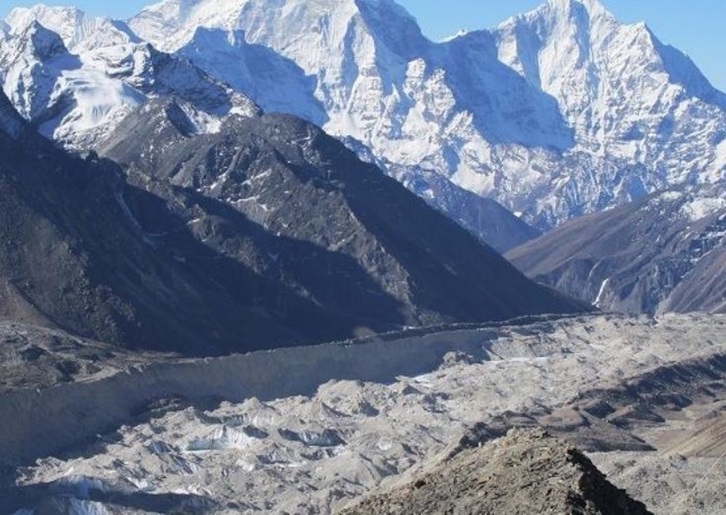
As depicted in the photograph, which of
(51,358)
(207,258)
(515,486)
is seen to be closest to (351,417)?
(51,358)

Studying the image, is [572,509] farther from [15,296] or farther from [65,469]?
[15,296]

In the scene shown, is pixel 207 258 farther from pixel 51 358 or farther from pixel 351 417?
pixel 351 417

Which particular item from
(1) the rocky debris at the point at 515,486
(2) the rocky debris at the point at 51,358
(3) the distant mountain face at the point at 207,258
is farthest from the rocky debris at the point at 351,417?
(1) the rocky debris at the point at 515,486

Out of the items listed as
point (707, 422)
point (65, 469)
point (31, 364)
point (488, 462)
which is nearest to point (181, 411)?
point (31, 364)

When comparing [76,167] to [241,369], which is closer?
[241,369]

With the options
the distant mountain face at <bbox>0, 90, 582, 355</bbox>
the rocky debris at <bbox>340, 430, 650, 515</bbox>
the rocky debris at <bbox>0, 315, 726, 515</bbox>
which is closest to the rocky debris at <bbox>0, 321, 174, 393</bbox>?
the rocky debris at <bbox>0, 315, 726, 515</bbox>

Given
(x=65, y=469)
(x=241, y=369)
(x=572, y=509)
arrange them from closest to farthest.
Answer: (x=572, y=509)
(x=65, y=469)
(x=241, y=369)
